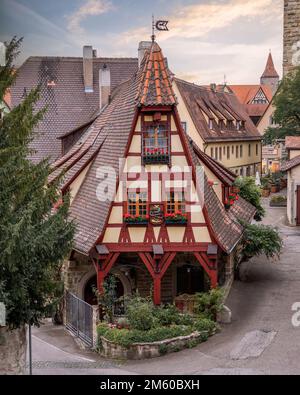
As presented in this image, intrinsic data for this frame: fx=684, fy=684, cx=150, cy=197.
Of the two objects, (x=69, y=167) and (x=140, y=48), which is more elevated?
(x=140, y=48)

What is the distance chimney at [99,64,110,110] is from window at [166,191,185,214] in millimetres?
11764

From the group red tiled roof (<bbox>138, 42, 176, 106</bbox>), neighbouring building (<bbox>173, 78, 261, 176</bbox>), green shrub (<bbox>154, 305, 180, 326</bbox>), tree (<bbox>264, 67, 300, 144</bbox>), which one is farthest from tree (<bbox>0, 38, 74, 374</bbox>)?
tree (<bbox>264, 67, 300, 144</bbox>)

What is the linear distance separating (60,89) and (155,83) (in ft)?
52.7

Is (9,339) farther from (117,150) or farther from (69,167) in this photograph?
(69,167)

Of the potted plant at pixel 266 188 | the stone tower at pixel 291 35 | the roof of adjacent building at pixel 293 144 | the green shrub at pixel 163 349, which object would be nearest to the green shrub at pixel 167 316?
the green shrub at pixel 163 349

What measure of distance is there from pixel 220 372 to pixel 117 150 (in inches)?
333

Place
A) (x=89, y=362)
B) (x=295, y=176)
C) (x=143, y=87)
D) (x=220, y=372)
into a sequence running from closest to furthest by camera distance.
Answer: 1. (x=220, y=372)
2. (x=89, y=362)
3. (x=143, y=87)
4. (x=295, y=176)

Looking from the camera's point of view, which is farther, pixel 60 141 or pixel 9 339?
pixel 60 141

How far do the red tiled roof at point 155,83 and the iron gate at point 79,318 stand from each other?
628cm

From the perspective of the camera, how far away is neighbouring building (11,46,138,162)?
34.3m

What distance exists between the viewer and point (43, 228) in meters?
15.2

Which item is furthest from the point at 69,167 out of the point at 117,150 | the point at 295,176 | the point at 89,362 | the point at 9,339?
the point at 295,176

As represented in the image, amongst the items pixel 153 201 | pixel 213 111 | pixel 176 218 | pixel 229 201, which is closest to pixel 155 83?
pixel 153 201

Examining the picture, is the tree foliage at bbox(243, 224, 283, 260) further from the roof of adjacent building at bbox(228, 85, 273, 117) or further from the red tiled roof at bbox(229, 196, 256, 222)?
the roof of adjacent building at bbox(228, 85, 273, 117)
